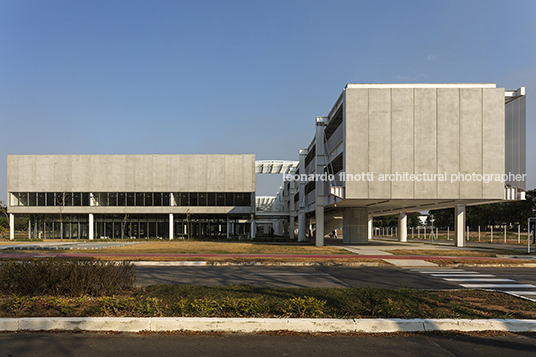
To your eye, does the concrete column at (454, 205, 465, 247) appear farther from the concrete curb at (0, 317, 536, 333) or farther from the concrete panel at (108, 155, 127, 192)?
the concrete panel at (108, 155, 127, 192)

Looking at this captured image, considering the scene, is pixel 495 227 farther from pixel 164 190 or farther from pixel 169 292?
pixel 169 292

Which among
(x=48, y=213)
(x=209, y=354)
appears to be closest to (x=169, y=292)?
(x=209, y=354)

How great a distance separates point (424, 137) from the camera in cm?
3070

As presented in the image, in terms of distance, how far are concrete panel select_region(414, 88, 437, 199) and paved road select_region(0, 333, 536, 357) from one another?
25123 millimetres

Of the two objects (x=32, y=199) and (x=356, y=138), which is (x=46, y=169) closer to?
(x=32, y=199)

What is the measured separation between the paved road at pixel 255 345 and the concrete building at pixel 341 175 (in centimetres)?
2465

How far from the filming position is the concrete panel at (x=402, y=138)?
30.7 meters

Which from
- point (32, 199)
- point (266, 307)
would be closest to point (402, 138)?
point (266, 307)

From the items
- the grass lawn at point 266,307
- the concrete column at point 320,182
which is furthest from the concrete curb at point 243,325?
the concrete column at point 320,182

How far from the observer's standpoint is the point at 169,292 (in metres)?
9.72

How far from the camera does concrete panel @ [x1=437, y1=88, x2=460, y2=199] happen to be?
100ft

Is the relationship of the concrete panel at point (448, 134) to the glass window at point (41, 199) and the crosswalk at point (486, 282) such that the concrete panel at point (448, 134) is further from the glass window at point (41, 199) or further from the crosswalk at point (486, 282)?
the glass window at point (41, 199)

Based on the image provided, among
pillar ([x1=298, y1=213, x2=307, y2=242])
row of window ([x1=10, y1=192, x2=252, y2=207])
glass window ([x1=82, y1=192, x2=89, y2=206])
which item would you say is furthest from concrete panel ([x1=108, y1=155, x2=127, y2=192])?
pillar ([x1=298, y1=213, x2=307, y2=242])

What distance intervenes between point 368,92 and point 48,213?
4809 centimetres
